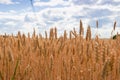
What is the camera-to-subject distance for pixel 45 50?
102 inches

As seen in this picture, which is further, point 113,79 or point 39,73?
point 39,73

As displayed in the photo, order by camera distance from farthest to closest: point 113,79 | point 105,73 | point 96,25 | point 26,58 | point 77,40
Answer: point 77,40 → point 96,25 → point 26,58 → point 113,79 → point 105,73

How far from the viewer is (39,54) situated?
278 centimetres

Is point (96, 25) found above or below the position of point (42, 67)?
above

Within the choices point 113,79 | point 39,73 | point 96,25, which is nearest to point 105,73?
point 113,79

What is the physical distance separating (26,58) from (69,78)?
594 mm

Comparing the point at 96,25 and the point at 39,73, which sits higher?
the point at 96,25

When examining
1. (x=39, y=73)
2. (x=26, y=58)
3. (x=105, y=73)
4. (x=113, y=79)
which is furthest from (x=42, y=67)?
(x=105, y=73)

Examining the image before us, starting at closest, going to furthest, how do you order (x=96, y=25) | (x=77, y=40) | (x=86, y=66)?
(x=86, y=66) < (x=96, y=25) < (x=77, y=40)

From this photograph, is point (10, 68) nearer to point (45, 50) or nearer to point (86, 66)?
point (45, 50)

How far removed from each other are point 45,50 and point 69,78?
0.42m

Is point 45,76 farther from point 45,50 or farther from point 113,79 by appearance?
point 113,79

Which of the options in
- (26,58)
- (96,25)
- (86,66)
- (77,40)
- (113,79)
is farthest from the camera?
(77,40)

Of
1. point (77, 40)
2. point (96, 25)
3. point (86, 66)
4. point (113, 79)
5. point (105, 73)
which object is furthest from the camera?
point (77, 40)
